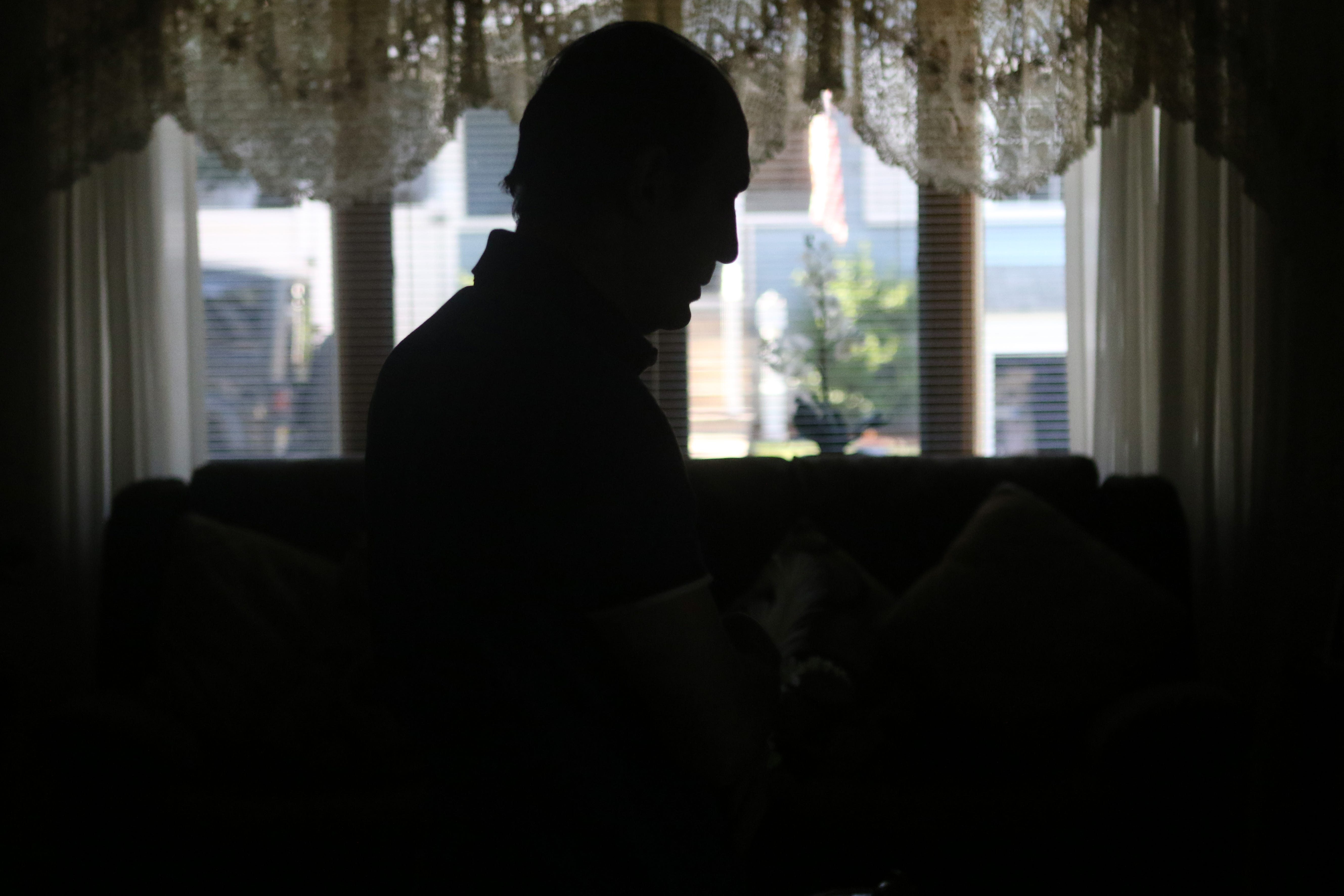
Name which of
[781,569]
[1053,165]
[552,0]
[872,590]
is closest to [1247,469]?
[1053,165]

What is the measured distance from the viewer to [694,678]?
24.6 inches

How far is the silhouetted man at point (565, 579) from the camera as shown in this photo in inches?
23.6

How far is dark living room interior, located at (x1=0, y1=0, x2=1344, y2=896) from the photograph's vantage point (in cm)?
196

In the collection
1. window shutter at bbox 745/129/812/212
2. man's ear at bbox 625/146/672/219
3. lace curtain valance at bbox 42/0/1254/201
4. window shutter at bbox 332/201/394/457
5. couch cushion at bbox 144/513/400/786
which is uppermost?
lace curtain valance at bbox 42/0/1254/201

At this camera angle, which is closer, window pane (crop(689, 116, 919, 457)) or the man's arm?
the man's arm

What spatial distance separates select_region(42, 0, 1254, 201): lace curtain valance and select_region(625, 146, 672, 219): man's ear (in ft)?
6.63

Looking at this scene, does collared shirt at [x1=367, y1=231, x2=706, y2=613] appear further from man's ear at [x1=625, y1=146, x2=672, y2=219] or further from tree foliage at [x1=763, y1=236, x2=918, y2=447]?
tree foliage at [x1=763, y1=236, x2=918, y2=447]

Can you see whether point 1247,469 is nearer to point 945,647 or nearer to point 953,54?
point 945,647

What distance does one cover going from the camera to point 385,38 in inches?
106

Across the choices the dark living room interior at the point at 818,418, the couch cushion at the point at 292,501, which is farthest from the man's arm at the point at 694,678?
the couch cushion at the point at 292,501

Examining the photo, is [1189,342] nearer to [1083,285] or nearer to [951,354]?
[1083,285]

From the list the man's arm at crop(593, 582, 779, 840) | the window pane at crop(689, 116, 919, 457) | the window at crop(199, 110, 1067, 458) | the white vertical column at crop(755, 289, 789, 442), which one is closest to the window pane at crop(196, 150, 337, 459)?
the window at crop(199, 110, 1067, 458)

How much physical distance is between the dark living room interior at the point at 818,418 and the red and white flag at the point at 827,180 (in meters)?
0.01

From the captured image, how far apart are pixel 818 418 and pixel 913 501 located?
19.6 inches
